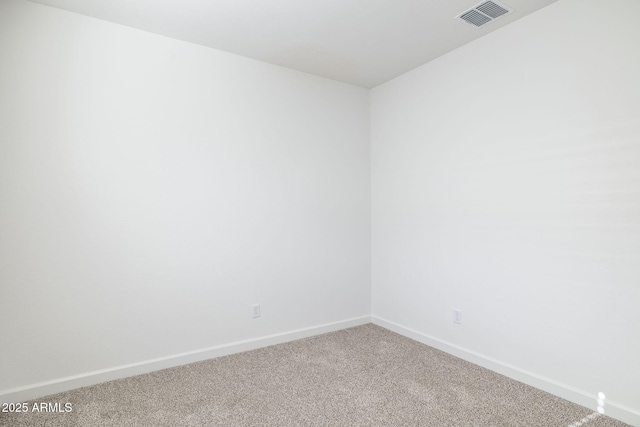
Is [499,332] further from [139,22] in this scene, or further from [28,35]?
[28,35]

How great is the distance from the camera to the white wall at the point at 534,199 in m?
2.04

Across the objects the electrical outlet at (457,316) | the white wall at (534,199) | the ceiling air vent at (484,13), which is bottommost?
the electrical outlet at (457,316)

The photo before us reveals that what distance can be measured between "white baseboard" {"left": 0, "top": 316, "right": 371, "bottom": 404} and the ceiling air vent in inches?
112

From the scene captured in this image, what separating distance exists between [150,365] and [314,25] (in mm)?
2795

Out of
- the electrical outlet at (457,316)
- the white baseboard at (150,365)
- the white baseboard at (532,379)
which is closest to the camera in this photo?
the white baseboard at (532,379)

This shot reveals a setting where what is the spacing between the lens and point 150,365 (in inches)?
105

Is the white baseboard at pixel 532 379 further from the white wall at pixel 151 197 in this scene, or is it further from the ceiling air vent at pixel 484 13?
the ceiling air vent at pixel 484 13

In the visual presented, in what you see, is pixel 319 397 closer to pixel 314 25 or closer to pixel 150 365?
pixel 150 365

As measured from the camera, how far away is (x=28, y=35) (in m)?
2.28

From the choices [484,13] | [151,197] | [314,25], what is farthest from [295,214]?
[484,13]

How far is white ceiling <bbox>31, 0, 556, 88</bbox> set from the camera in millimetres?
2318

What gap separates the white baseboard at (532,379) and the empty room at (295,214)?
0.05 ft

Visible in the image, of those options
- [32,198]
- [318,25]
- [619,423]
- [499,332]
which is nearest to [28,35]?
[32,198]

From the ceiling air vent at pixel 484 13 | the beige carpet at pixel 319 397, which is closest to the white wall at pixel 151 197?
the beige carpet at pixel 319 397
